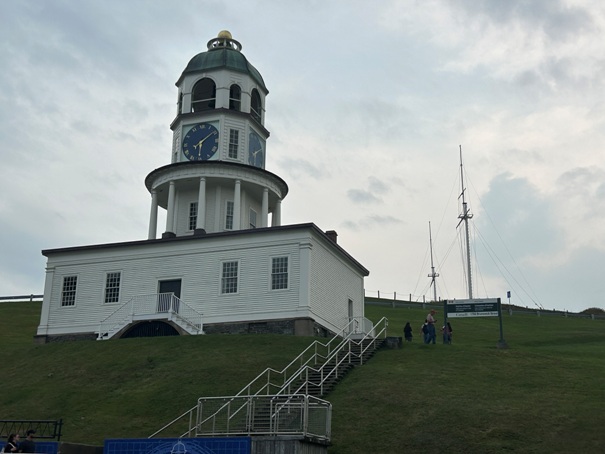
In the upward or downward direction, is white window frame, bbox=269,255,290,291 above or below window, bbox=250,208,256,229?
below

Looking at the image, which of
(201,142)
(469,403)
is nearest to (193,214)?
(201,142)

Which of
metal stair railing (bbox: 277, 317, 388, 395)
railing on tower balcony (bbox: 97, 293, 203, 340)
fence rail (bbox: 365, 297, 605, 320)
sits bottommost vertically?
metal stair railing (bbox: 277, 317, 388, 395)

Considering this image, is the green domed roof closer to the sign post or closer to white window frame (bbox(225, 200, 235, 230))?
white window frame (bbox(225, 200, 235, 230))

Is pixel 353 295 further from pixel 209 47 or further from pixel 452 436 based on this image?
pixel 452 436

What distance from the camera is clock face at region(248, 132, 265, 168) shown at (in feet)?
160

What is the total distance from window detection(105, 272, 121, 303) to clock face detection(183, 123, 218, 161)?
849 cm

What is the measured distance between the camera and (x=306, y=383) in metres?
27.0

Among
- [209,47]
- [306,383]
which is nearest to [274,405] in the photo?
[306,383]

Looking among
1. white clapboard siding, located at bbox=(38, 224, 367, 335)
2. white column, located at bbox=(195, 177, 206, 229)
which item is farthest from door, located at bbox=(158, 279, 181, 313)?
white column, located at bbox=(195, 177, 206, 229)

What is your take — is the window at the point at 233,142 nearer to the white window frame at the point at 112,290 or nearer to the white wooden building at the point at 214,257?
the white wooden building at the point at 214,257

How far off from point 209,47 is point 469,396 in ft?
107

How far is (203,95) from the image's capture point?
5006cm

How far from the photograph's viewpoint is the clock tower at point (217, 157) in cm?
4616

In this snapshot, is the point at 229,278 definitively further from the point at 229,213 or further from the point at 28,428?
the point at 28,428
